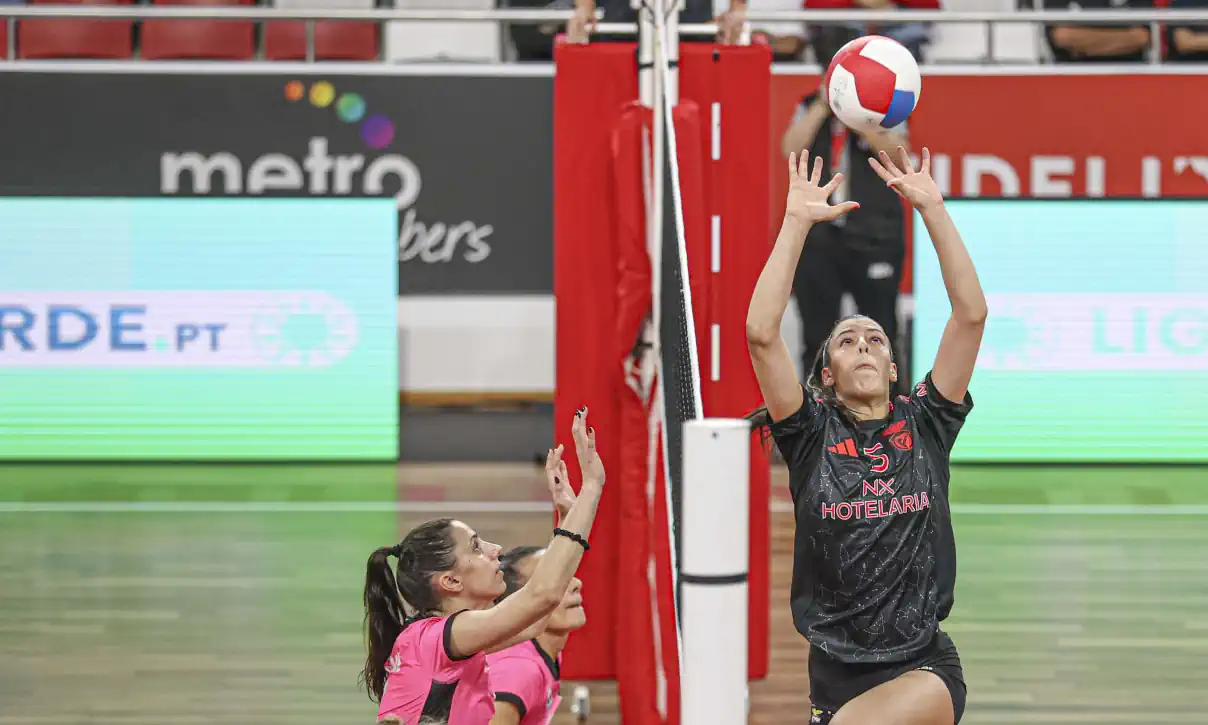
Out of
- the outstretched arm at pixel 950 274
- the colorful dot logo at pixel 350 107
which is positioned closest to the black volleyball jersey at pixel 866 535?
the outstretched arm at pixel 950 274

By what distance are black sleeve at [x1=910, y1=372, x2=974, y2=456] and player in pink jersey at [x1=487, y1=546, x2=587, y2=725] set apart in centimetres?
93

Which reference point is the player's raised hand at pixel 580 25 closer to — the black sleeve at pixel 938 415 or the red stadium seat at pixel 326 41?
the black sleeve at pixel 938 415

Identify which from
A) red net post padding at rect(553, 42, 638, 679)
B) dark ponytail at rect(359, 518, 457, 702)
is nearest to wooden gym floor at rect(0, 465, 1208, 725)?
red net post padding at rect(553, 42, 638, 679)

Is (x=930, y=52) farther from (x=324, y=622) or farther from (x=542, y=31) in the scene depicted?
(x=324, y=622)

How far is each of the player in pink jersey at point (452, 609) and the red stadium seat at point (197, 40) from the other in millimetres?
7131

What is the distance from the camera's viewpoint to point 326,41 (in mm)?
9625

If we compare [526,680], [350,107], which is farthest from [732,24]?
[350,107]

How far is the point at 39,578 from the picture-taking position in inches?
243

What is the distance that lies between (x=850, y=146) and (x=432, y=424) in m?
3.32

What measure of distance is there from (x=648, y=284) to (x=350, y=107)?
5.43 m

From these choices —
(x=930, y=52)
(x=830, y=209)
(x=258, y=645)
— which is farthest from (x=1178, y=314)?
(x=830, y=209)

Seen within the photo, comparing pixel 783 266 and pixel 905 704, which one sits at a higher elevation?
pixel 783 266

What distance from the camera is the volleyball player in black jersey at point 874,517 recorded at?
293cm

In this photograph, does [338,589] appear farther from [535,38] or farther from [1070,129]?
[1070,129]
